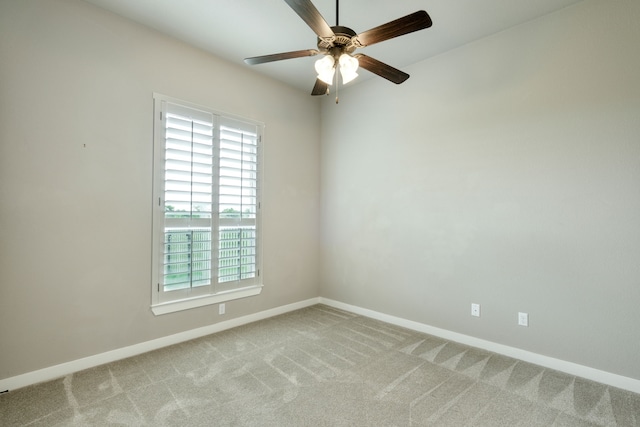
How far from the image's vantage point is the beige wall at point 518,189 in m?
2.28

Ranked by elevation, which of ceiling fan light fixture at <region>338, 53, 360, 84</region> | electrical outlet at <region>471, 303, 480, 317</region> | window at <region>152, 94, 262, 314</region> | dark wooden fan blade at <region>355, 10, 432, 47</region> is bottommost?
electrical outlet at <region>471, 303, 480, 317</region>

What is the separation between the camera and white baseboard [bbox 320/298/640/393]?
7.35 ft

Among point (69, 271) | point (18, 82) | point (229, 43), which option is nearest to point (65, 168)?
point (18, 82)

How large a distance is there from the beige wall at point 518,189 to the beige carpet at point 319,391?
485 mm

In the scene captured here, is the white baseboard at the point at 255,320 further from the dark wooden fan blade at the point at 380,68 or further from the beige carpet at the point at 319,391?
the dark wooden fan blade at the point at 380,68

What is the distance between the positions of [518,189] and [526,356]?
1.45 metres

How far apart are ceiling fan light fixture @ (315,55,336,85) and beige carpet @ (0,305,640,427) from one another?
221cm

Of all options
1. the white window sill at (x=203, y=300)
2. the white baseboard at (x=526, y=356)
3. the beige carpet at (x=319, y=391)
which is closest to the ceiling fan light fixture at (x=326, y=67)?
the beige carpet at (x=319, y=391)

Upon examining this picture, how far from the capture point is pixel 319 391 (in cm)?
219

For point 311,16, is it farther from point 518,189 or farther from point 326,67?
point 518,189

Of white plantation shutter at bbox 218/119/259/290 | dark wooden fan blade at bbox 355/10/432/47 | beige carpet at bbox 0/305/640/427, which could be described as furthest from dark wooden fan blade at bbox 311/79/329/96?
beige carpet at bbox 0/305/640/427

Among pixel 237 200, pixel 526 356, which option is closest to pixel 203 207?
pixel 237 200

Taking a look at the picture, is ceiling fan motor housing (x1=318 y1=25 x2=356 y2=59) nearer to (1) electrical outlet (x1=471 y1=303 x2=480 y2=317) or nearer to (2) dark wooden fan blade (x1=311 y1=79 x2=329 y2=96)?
(2) dark wooden fan blade (x1=311 y1=79 x2=329 y2=96)

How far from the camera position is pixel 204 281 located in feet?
10.4
